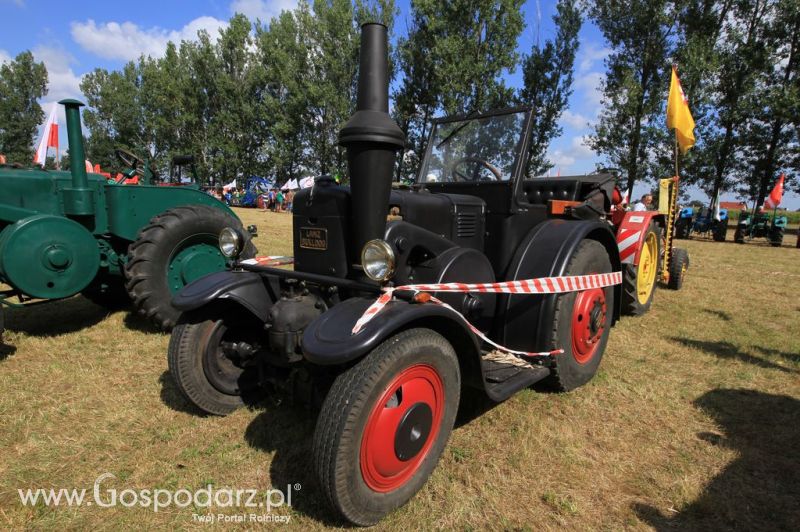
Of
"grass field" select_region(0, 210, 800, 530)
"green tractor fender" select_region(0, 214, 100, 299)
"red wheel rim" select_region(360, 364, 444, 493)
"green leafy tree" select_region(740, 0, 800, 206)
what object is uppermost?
"green leafy tree" select_region(740, 0, 800, 206)

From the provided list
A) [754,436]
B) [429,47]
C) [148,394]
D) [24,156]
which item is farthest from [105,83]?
[754,436]

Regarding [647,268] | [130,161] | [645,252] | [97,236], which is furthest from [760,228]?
[97,236]

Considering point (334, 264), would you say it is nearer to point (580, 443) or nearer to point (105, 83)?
point (580, 443)

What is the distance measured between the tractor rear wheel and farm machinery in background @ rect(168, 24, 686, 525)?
56.1 inches

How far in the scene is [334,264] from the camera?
2.81 meters

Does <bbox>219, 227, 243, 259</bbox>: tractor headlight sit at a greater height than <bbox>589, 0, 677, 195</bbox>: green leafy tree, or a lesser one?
lesser

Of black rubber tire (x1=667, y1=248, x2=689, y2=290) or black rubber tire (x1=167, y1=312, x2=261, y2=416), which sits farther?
black rubber tire (x1=667, y1=248, x2=689, y2=290)

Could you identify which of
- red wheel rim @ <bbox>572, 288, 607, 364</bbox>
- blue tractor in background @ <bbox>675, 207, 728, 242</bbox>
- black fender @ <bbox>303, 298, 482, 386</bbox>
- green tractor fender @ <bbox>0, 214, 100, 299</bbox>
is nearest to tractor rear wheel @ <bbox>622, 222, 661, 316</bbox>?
Answer: red wheel rim @ <bbox>572, 288, 607, 364</bbox>

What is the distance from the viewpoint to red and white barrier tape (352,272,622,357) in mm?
2331

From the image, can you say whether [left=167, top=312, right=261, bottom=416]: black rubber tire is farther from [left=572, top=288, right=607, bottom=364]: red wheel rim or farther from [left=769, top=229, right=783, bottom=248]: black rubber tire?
[left=769, top=229, right=783, bottom=248]: black rubber tire

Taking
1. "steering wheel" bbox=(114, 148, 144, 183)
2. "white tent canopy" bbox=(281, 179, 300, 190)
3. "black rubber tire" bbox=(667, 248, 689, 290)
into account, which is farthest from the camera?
"white tent canopy" bbox=(281, 179, 300, 190)

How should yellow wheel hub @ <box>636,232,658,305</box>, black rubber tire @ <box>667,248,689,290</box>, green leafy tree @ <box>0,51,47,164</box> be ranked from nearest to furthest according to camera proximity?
yellow wheel hub @ <box>636,232,658,305</box> → black rubber tire @ <box>667,248,689,290</box> → green leafy tree @ <box>0,51,47,164</box>

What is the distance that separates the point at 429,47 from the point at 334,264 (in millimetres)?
21315

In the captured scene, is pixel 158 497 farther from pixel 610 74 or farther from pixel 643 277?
pixel 610 74
